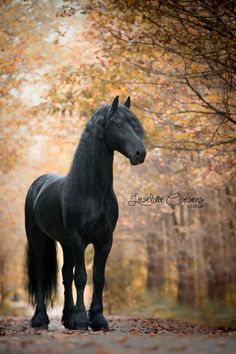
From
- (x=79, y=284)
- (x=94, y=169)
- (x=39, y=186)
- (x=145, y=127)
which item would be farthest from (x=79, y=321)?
(x=145, y=127)

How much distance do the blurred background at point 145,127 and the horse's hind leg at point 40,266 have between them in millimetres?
693

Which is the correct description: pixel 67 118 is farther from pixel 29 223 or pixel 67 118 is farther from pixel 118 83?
pixel 29 223

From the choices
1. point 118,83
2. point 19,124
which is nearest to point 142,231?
point 19,124

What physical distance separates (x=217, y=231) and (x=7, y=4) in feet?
33.9

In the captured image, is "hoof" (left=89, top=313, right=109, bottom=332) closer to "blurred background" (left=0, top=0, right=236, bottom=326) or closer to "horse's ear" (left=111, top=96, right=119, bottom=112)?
"blurred background" (left=0, top=0, right=236, bottom=326)

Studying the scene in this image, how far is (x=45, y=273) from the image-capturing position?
919cm

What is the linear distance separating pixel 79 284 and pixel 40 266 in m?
1.90

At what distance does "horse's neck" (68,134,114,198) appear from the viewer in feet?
24.3

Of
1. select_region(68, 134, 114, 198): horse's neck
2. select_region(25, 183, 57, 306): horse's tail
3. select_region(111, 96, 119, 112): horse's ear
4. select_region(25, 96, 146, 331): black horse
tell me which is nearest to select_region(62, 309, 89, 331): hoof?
select_region(25, 96, 146, 331): black horse

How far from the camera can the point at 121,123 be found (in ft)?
23.8

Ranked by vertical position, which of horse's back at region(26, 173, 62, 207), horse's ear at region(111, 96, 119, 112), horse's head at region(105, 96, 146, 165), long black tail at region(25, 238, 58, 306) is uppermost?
horse's ear at region(111, 96, 119, 112)

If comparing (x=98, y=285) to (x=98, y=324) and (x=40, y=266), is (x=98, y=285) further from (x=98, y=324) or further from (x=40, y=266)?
(x=40, y=266)

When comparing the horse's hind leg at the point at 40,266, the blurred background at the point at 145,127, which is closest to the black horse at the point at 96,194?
the horse's hind leg at the point at 40,266

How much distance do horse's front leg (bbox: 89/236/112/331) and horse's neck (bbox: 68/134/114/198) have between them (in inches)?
29.4
